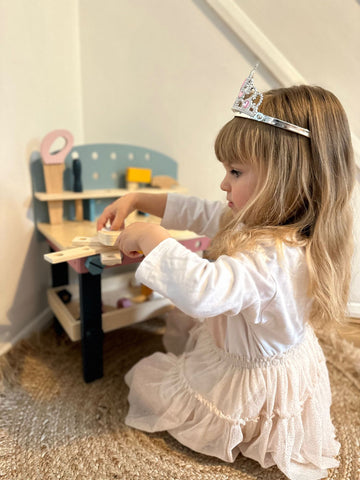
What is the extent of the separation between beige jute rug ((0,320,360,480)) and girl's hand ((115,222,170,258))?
1.20 feet

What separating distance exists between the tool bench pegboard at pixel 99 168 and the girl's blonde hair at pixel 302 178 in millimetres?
520

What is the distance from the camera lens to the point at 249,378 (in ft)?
2.04

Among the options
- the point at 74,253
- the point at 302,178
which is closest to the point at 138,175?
the point at 74,253

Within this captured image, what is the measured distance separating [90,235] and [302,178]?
0.53m

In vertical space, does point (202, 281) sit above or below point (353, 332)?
above

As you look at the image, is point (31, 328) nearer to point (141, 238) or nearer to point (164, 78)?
point (141, 238)

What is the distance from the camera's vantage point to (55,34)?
940 millimetres

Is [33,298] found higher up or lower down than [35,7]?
lower down

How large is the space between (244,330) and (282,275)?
157mm

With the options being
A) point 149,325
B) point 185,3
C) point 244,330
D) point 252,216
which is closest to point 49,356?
point 149,325

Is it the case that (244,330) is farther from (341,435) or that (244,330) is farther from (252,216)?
(341,435)

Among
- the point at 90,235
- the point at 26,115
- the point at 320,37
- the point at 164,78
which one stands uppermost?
the point at 320,37

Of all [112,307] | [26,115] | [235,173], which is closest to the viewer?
[235,173]

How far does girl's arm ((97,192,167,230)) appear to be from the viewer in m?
0.74
